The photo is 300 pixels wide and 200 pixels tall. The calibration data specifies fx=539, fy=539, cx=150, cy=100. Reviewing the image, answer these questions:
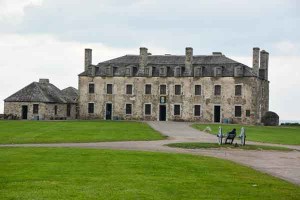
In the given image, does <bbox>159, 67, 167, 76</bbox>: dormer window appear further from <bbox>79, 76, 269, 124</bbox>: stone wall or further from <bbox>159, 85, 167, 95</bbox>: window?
<bbox>159, 85, 167, 95</bbox>: window

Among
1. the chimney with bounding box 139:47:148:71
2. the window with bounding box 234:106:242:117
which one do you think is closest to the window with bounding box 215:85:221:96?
the window with bounding box 234:106:242:117

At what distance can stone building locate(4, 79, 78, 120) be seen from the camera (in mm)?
66500

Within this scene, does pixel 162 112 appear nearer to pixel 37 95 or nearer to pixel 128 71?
pixel 128 71

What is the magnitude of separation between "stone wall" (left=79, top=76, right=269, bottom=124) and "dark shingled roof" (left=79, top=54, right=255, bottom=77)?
0.83m

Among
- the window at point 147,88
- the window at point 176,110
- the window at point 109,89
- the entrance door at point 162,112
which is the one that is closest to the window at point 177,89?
the window at point 176,110

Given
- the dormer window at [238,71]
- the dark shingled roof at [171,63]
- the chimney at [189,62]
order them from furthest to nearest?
the chimney at [189,62], the dark shingled roof at [171,63], the dormer window at [238,71]

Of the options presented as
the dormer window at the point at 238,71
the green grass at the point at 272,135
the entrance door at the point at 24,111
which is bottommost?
the green grass at the point at 272,135

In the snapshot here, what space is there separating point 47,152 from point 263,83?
169ft

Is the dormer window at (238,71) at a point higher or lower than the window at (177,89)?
higher

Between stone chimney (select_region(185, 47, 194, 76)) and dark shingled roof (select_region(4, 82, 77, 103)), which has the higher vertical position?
stone chimney (select_region(185, 47, 194, 76))

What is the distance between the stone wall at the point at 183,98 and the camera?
66438 millimetres

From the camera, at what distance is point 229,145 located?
1197 inches

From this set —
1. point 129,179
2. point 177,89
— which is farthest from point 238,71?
point 129,179

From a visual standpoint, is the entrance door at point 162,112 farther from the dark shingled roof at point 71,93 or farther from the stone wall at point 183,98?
the dark shingled roof at point 71,93
